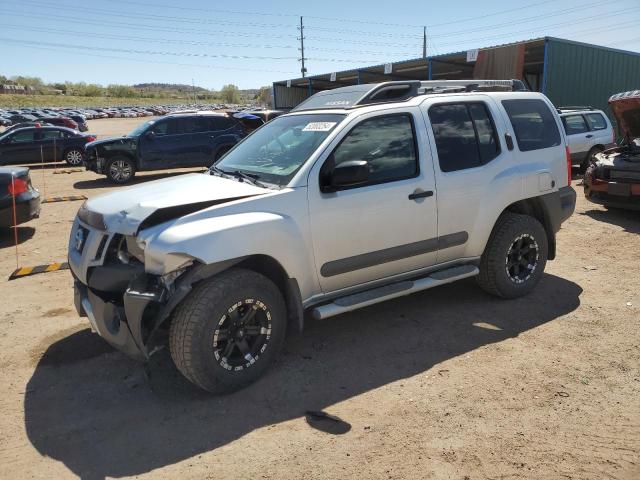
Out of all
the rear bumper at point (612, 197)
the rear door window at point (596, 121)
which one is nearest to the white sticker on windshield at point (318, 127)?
the rear bumper at point (612, 197)

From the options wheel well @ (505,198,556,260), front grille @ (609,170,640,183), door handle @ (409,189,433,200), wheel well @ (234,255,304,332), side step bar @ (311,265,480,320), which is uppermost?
door handle @ (409,189,433,200)

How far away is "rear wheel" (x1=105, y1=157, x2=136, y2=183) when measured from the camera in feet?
45.8

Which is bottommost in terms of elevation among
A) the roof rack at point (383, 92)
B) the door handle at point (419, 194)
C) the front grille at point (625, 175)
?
the front grille at point (625, 175)

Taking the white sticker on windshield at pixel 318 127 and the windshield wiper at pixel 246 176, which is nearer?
the windshield wiper at pixel 246 176

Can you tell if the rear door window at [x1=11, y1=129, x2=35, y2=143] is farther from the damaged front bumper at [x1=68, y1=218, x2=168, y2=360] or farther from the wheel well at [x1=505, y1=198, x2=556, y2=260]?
the wheel well at [x1=505, y1=198, x2=556, y2=260]

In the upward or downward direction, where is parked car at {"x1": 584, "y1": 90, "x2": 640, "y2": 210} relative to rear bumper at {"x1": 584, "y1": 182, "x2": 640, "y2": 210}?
upward

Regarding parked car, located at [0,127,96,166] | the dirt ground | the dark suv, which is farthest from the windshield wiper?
parked car, located at [0,127,96,166]

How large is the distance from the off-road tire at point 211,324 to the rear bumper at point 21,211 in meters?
5.60

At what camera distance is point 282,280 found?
12.7 feet

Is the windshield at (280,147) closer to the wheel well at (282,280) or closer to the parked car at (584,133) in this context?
the wheel well at (282,280)

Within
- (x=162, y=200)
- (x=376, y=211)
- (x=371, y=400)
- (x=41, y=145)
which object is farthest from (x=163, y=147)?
(x=371, y=400)

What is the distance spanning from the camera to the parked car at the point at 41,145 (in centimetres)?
1743

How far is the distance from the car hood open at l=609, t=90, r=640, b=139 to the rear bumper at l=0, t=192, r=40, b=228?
29.2 ft

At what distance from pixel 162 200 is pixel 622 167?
7.48 metres
